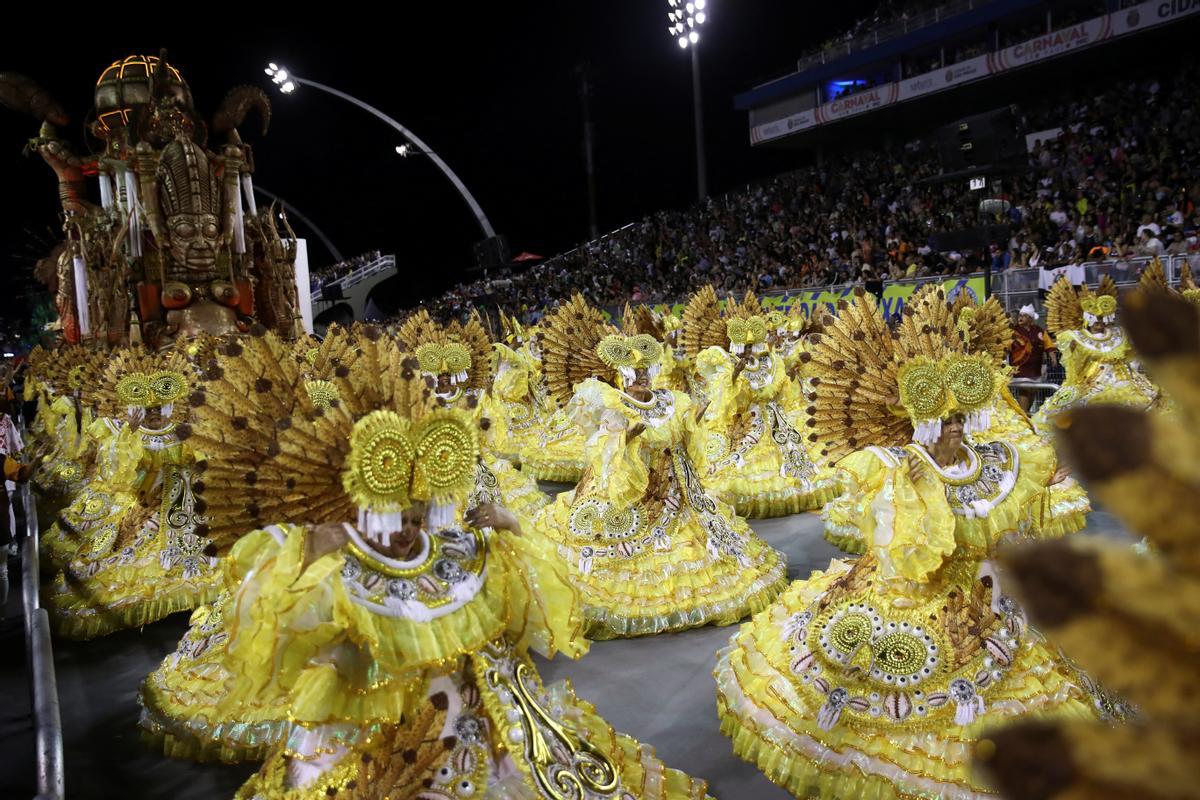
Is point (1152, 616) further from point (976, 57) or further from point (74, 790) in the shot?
point (976, 57)

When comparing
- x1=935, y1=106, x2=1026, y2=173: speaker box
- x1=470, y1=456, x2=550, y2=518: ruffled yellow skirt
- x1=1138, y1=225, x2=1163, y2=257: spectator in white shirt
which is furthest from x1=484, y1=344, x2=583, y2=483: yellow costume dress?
x1=1138, y1=225, x2=1163, y2=257: spectator in white shirt

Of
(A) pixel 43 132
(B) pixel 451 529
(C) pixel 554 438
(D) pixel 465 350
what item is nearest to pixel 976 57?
(C) pixel 554 438

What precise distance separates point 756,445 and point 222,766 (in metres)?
5.17


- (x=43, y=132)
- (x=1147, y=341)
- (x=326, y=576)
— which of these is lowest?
(x=326, y=576)

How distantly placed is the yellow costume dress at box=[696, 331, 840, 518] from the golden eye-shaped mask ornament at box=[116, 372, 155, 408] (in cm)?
431

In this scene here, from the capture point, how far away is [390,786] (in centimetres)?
229

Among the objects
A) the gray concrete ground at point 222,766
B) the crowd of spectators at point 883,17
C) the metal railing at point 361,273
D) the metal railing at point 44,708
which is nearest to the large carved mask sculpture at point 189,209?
the gray concrete ground at point 222,766

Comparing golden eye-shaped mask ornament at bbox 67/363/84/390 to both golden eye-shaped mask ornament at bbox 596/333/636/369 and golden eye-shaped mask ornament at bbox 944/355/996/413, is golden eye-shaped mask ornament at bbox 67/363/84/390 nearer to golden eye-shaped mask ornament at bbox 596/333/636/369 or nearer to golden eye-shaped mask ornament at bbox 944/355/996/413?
golden eye-shaped mask ornament at bbox 596/333/636/369

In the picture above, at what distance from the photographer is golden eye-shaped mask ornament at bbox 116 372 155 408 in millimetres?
5152

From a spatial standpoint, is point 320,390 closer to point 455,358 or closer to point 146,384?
point 146,384

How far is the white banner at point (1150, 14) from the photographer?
14.5m

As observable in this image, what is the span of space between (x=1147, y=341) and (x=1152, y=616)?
8.7 inches

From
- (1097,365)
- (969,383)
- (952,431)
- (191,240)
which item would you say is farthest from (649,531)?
(191,240)

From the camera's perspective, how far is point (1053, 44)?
54.2ft
